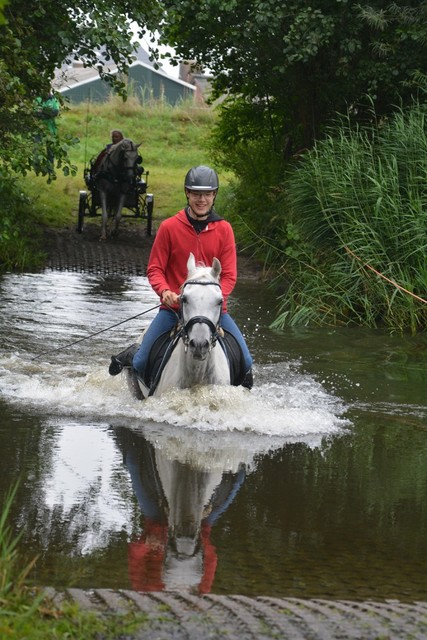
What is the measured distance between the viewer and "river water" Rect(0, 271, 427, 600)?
17.6ft

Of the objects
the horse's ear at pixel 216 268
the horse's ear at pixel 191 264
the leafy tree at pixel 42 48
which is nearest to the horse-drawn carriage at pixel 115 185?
the leafy tree at pixel 42 48

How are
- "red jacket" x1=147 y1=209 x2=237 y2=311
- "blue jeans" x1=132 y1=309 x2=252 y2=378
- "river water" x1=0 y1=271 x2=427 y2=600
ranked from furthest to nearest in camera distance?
1. "blue jeans" x1=132 y1=309 x2=252 y2=378
2. "red jacket" x1=147 y1=209 x2=237 y2=311
3. "river water" x1=0 y1=271 x2=427 y2=600

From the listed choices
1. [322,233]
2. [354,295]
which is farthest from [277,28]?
[354,295]

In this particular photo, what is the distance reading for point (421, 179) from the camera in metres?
15.2

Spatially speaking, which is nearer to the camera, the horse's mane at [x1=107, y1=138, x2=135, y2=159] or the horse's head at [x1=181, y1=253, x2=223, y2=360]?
the horse's head at [x1=181, y1=253, x2=223, y2=360]

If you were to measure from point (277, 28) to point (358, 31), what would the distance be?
143 cm

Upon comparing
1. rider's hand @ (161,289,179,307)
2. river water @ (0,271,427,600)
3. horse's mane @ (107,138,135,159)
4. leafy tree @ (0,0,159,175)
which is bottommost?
river water @ (0,271,427,600)

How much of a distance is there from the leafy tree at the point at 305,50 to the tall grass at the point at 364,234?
1.83 meters

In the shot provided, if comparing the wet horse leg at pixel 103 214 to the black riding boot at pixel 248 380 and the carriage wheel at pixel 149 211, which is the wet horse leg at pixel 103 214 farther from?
the black riding boot at pixel 248 380

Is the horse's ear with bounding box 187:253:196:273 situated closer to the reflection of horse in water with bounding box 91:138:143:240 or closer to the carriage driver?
the carriage driver

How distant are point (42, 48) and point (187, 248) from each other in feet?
28.5

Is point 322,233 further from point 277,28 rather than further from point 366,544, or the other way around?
point 366,544

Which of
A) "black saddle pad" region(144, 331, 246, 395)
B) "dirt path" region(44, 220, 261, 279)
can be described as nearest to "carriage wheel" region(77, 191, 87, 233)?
"dirt path" region(44, 220, 261, 279)

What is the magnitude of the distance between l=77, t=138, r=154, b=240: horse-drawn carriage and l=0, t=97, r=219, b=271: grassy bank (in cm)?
79
